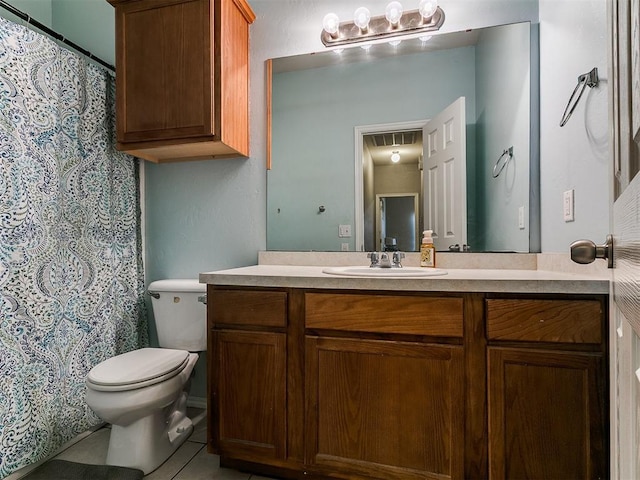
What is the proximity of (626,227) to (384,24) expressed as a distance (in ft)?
5.62

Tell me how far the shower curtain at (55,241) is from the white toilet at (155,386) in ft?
0.89


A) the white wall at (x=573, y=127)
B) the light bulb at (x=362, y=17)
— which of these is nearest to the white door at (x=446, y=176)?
the white wall at (x=573, y=127)

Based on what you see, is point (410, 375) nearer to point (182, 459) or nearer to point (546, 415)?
point (546, 415)

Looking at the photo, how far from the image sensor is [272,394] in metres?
1.34

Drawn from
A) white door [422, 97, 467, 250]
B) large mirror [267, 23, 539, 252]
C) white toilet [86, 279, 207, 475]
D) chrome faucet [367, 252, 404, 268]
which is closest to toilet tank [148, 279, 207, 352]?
white toilet [86, 279, 207, 475]

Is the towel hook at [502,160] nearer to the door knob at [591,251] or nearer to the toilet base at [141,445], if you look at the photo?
the door knob at [591,251]

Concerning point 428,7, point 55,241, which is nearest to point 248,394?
point 55,241

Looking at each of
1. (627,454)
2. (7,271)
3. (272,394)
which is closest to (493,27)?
(627,454)

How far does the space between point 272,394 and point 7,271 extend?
3.89 ft

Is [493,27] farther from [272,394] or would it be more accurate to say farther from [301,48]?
[272,394]

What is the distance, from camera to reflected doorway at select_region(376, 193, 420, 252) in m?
1.76

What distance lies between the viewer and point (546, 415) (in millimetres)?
1101

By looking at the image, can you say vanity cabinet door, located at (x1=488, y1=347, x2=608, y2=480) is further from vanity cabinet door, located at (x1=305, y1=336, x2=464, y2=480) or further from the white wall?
the white wall

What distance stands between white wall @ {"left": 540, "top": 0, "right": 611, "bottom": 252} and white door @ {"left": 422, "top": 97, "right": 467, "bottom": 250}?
1.11 ft
